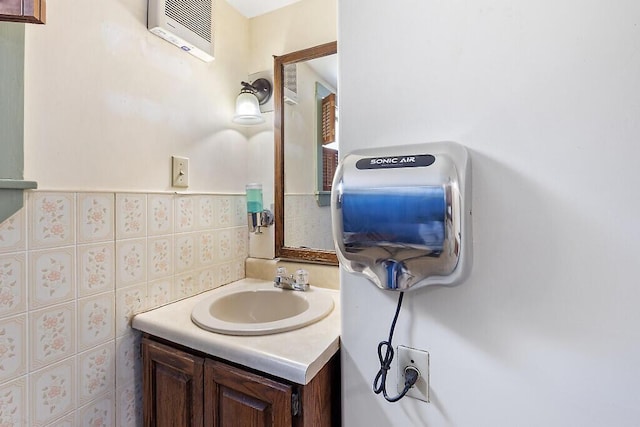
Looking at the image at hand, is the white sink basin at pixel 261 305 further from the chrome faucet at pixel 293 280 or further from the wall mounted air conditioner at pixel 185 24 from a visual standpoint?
the wall mounted air conditioner at pixel 185 24

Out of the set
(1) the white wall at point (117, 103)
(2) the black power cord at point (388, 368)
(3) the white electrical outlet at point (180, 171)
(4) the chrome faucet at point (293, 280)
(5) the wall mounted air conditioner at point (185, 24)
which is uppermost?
(5) the wall mounted air conditioner at point (185, 24)

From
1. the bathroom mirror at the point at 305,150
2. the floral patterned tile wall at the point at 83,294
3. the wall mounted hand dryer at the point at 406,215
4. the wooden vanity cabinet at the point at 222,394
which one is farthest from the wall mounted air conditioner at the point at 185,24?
the wooden vanity cabinet at the point at 222,394

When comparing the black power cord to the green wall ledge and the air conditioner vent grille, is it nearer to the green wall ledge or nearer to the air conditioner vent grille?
the green wall ledge

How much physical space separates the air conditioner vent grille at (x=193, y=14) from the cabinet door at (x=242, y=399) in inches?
45.9

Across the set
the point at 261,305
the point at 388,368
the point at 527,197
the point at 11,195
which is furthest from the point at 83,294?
the point at 527,197

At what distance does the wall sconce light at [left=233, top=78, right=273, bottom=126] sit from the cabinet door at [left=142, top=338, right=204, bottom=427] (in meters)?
0.96

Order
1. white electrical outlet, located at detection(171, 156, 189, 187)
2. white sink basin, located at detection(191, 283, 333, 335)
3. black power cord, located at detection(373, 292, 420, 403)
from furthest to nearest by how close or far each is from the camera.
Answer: white electrical outlet, located at detection(171, 156, 189, 187), white sink basin, located at detection(191, 283, 333, 335), black power cord, located at detection(373, 292, 420, 403)

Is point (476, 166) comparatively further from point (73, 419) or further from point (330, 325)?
point (73, 419)

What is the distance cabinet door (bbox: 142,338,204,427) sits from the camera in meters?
0.87

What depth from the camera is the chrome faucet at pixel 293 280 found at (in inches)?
49.3

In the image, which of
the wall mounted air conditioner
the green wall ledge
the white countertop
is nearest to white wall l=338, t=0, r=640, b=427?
the white countertop

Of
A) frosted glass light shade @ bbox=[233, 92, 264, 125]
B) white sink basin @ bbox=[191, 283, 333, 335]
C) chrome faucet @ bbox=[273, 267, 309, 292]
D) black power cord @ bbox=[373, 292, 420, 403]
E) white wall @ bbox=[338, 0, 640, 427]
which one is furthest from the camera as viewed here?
frosted glass light shade @ bbox=[233, 92, 264, 125]

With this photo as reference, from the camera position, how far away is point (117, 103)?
956 mm

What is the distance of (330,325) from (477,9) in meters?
0.88
